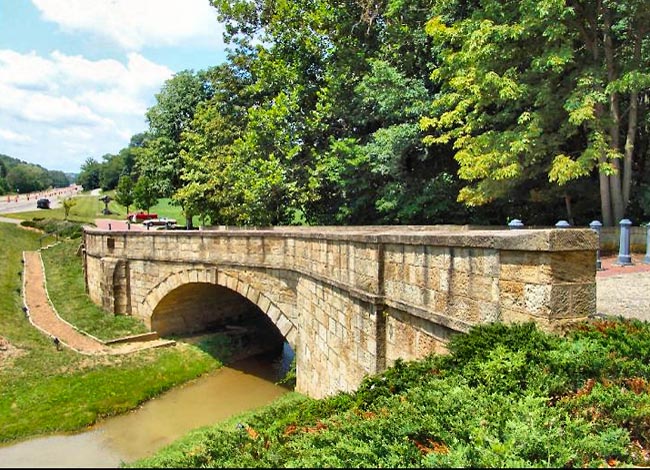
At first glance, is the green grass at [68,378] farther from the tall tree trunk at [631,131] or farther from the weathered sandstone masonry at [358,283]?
the tall tree trunk at [631,131]

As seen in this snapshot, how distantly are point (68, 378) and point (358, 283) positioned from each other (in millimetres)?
10212

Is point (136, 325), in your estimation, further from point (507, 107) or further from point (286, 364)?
point (507, 107)

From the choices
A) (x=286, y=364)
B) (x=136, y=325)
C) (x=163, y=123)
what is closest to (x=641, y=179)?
(x=286, y=364)

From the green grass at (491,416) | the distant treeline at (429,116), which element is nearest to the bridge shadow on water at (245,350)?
the distant treeline at (429,116)

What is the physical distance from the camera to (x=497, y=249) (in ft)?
15.6

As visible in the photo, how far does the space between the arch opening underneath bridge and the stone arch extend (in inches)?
9.4

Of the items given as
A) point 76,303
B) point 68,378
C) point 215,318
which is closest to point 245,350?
point 215,318

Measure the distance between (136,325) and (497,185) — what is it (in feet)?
43.4

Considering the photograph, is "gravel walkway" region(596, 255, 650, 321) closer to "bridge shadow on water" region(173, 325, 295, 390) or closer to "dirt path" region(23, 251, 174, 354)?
"bridge shadow on water" region(173, 325, 295, 390)

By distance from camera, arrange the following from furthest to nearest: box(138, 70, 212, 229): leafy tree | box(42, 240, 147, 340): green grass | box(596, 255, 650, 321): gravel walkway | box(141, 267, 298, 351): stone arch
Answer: box(138, 70, 212, 229): leafy tree, box(42, 240, 147, 340): green grass, box(141, 267, 298, 351): stone arch, box(596, 255, 650, 321): gravel walkway

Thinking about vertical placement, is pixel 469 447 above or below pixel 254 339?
above

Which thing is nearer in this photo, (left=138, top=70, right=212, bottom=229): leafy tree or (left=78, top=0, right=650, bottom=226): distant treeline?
(left=78, top=0, right=650, bottom=226): distant treeline

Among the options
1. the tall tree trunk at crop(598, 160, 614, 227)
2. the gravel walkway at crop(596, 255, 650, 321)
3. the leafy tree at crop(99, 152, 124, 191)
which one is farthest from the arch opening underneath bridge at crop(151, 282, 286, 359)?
the leafy tree at crop(99, 152, 124, 191)

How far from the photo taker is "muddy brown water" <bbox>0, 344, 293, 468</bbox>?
11188 mm
